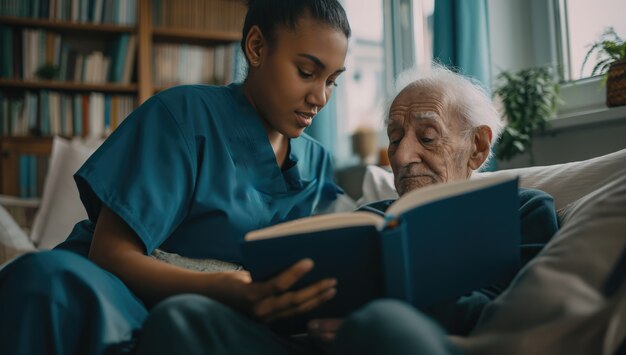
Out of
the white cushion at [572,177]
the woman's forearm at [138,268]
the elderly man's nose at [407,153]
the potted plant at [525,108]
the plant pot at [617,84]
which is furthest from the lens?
the potted plant at [525,108]

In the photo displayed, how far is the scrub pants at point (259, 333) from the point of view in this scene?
587mm

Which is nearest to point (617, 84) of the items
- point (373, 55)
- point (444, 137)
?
point (444, 137)

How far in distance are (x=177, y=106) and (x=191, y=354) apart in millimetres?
595

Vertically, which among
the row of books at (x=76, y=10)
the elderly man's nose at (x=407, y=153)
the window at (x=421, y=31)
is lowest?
the elderly man's nose at (x=407, y=153)

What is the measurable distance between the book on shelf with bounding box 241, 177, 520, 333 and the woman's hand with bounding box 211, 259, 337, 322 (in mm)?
20

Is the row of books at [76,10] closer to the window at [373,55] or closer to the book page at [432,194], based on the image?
the window at [373,55]

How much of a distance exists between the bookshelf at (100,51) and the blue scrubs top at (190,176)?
246 cm

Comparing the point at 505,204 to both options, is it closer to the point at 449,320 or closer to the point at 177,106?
the point at 449,320

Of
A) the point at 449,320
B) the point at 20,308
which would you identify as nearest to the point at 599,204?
the point at 449,320

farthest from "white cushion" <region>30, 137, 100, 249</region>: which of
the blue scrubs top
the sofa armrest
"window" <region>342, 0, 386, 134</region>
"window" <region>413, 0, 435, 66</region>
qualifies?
"window" <region>413, 0, 435, 66</region>

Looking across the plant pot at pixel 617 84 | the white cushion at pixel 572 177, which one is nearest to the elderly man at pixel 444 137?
the white cushion at pixel 572 177

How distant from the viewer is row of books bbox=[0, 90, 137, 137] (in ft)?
11.1

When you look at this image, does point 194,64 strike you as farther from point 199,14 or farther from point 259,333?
point 259,333

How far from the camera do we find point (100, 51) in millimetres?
3713
